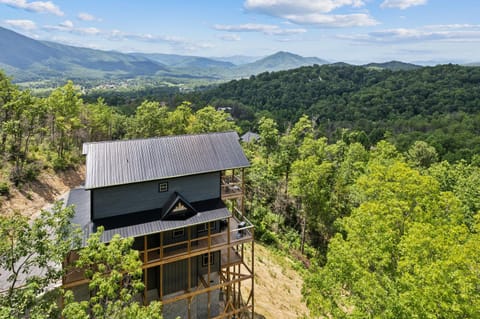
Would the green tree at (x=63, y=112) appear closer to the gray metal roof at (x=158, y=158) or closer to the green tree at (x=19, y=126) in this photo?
the green tree at (x=19, y=126)

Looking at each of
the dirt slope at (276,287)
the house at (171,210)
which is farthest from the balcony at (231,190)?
the dirt slope at (276,287)

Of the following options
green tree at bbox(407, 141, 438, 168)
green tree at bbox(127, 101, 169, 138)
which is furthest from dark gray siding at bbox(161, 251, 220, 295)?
green tree at bbox(407, 141, 438, 168)

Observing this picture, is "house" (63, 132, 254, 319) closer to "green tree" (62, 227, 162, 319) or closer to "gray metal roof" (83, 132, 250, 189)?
"gray metal roof" (83, 132, 250, 189)

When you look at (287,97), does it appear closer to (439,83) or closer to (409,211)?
(439,83)

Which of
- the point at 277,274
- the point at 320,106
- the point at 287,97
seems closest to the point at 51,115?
the point at 277,274

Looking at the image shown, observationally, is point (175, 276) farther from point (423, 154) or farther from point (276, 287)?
point (423, 154)

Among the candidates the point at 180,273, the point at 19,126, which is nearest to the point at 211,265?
the point at 180,273
